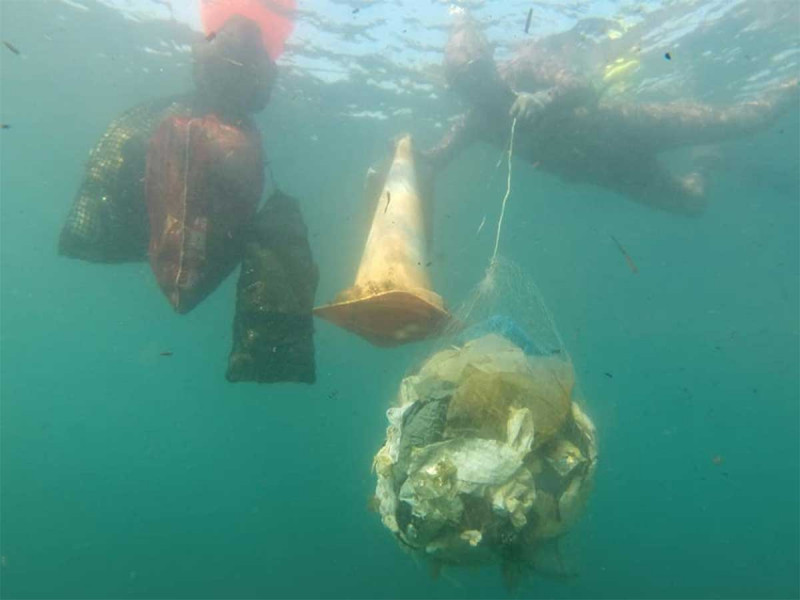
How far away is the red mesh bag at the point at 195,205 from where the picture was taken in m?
5.90

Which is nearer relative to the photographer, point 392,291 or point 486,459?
point 486,459

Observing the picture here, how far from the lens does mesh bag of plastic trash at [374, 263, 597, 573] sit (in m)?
3.01

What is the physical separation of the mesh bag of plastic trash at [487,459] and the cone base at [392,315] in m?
0.95

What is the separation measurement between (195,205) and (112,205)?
7.18ft

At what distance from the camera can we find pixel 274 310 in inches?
233

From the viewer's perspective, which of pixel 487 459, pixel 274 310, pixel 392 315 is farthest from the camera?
pixel 274 310

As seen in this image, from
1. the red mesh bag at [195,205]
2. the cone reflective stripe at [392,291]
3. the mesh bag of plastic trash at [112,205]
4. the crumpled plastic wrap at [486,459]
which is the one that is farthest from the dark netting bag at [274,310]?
the crumpled plastic wrap at [486,459]

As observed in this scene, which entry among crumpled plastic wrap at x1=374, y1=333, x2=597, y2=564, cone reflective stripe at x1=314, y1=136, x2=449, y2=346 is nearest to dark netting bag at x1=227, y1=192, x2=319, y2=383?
cone reflective stripe at x1=314, y1=136, x2=449, y2=346

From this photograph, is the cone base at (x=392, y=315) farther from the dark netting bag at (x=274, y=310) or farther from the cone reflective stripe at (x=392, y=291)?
the dark netting bag at (x=274, y=310)

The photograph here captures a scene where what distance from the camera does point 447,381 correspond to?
12.1 ft

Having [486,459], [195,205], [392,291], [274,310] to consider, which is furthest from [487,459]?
[195,205]

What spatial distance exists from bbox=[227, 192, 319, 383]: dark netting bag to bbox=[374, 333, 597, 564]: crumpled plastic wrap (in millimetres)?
2619

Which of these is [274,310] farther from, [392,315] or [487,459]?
[487,459]

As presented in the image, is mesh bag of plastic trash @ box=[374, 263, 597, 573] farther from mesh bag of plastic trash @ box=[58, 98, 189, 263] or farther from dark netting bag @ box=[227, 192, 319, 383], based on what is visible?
mesh bag of plastic trash @ box=[58, 98, 189, 263]
